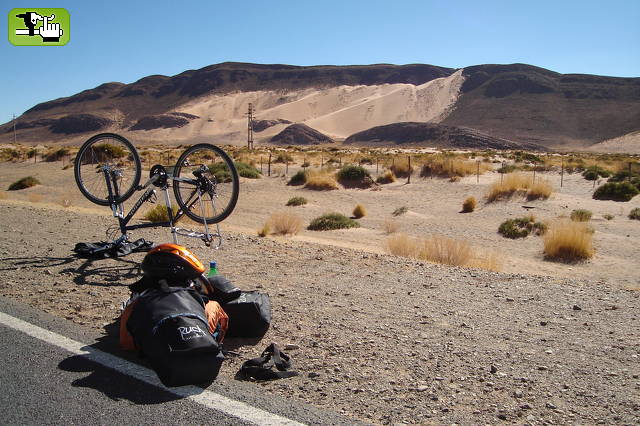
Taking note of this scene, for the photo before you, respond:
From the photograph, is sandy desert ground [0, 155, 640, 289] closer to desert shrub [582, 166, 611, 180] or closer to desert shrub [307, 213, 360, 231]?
desert shrub [307, 213, 360, 231]

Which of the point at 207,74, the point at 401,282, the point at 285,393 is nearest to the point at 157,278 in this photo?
the point at 285,393

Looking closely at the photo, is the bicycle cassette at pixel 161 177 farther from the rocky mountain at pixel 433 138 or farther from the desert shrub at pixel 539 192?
the rocky mountain at pixel 433 138

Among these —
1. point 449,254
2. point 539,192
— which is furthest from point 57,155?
point 449,254

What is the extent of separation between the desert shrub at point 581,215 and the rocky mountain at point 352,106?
2797 inches

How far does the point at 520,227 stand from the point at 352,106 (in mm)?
126793

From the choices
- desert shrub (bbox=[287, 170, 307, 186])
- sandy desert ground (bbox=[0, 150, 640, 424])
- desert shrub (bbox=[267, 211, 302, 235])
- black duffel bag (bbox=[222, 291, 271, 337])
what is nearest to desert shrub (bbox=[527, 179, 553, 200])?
desert shrub (bbox=[287, 170, 307, 186])

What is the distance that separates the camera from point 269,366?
4508 mm

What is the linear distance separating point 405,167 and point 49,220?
25622mm

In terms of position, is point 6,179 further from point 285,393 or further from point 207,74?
point 207,74

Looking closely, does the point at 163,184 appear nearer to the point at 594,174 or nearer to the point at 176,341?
the point at 176,341

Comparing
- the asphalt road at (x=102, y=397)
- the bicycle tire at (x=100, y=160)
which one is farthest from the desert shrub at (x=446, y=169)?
the asphalt road at (x=102, y=397)

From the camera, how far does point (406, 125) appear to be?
10431 centimetres

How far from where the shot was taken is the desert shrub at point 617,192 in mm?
25641

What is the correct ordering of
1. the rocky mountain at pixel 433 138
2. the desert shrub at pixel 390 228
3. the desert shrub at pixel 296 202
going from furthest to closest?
the rocky mountain at pixel 433 138
the desert shrub at pixel 296 202
the desert shrub at pixel 390 228
